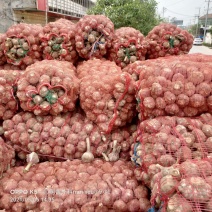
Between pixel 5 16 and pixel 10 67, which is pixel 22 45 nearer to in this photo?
pixel 10 67

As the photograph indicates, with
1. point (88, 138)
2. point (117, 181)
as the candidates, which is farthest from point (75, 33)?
point (117, 181)

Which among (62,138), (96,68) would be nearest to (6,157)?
(62,138)

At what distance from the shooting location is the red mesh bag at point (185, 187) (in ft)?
2.77

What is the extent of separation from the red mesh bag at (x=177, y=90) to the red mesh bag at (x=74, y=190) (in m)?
0.43

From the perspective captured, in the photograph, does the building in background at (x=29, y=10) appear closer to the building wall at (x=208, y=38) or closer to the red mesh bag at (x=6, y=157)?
the red mesh bag at (x=6, y=157)

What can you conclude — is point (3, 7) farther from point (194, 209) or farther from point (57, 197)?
point (194, 209)

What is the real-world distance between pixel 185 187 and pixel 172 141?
0.93 feet

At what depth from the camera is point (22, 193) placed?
1.27 m

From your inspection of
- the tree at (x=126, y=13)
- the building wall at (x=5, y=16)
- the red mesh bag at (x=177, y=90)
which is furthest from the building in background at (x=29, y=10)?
the red mesh bag at (x=177, y=90)

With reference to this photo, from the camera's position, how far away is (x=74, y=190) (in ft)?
4.16

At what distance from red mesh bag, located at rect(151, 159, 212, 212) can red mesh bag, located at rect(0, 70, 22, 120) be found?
106 centimetres

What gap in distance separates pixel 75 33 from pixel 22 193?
1.32 meters

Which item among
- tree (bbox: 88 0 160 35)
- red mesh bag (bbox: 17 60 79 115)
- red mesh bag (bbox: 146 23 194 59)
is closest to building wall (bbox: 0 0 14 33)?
tree (bbox: 88 0 160 35)

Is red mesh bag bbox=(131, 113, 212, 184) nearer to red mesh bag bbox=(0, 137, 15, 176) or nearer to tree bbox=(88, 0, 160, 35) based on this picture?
red mesh bag bbox=(0, 137, 15, 176)
